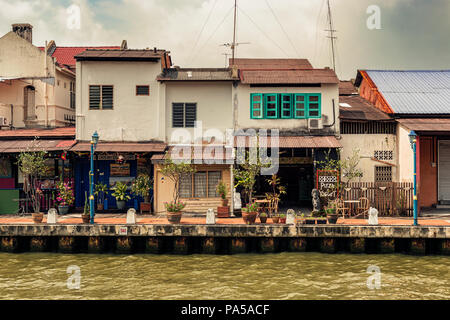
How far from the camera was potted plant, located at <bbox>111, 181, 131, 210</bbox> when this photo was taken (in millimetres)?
20391

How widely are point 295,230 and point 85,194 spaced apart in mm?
10422

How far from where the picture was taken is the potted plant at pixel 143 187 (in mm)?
20062

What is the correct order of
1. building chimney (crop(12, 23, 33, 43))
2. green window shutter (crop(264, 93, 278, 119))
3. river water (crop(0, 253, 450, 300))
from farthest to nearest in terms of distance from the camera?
1. building chimney (crop(12, 23, 33, 43))
2. green window shutter (crop(264, 93, 278, 119))
3. river water (crop(0, 253, 450, 300))

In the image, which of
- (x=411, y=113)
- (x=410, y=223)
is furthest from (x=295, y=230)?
(x=411, y=113)

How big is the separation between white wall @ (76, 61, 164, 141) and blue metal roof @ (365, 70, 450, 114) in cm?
1208

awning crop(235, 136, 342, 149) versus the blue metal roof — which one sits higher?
the blue metal roof

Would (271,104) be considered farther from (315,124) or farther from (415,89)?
(415,89)

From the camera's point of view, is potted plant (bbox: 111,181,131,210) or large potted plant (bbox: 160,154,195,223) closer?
large potted plant (bbox: 160,154,195,223)

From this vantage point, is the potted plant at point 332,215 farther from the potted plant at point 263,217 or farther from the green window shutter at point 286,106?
the green window shutter at point 286,106

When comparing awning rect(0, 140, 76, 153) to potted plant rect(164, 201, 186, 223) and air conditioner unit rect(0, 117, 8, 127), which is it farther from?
potted plant rect(164, 201, 186, 223)

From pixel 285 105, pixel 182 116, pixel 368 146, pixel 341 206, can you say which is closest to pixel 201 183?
pixel 182 116

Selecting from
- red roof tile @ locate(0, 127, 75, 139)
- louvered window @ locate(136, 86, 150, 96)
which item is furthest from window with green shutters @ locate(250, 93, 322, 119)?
red roof tile @ locate(0, 127, 75, 139)

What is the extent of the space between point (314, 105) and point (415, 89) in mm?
6427

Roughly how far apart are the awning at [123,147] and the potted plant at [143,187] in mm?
1340
